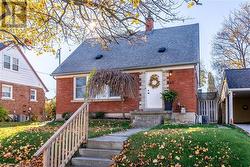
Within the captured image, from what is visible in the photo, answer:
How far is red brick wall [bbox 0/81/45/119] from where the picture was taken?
25.2 meters

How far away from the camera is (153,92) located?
697 inches

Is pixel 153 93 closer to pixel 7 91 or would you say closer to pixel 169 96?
pixel 169 96

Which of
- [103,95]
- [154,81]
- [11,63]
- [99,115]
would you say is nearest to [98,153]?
[154,81]

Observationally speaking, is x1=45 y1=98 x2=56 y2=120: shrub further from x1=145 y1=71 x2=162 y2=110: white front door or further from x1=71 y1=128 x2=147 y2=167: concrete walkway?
x1=71 y1=128 x2=147 y2=167: concrete walkway

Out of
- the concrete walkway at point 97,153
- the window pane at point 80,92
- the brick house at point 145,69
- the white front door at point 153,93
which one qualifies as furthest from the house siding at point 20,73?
the concrete walkway at point 97,153

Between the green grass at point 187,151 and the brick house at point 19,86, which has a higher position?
the brick house at point 19,86

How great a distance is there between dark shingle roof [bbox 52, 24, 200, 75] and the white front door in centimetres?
64

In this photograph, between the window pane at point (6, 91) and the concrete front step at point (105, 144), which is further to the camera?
the window pane at point (6, 91)

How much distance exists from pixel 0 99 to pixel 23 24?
15086 millimetres

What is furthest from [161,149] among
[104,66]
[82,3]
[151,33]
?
[151,33]

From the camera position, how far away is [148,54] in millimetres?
18688

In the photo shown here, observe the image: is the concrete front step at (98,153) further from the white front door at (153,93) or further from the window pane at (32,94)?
the window pane at (32,94)

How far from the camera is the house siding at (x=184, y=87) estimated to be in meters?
16.9

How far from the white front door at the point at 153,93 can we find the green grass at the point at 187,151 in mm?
9211
